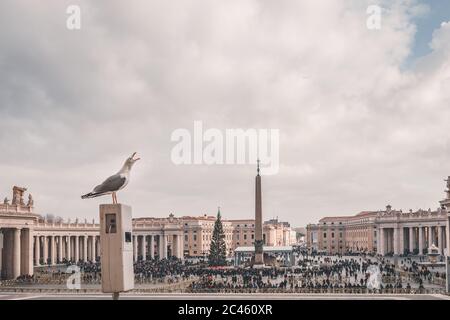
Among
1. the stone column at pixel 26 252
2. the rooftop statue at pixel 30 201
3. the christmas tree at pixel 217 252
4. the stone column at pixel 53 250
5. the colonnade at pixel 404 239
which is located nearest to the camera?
the stone column at pixel 26 252

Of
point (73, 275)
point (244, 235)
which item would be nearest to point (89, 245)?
point (73, 275)

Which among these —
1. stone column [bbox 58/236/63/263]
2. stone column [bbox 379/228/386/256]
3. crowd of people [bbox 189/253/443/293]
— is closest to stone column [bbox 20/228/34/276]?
crowd of people [bbox 189/253/443/293]

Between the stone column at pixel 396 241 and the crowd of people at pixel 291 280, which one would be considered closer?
the crowd of people at pixel 291 280

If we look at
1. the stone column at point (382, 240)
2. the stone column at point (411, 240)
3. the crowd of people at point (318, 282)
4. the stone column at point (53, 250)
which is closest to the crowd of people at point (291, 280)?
the crowd of people at point (318, 282)

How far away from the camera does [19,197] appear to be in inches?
2119

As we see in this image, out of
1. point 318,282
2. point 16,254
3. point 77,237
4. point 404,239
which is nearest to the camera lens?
point 318,282

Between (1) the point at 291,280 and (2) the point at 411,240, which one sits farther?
(2) the point at 411,240

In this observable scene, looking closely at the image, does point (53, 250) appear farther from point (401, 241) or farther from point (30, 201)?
point (401, 241)

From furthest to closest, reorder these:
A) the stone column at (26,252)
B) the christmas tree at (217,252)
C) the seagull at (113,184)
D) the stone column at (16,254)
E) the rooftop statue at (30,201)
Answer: the christmas tree at (217,252) → the rooftop statue at (30,201) → the stone column at (26,252) → the stone column at (16,254) → the seagull at (113,184)

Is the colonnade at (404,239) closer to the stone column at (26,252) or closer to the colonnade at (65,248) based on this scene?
the colonnade at (65,248)

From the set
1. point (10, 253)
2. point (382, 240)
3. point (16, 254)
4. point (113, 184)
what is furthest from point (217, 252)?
point (113, 184)

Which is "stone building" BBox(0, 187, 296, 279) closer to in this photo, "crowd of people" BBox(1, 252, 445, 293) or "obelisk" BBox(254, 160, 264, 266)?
"crowd of people" BBox(1, 252, 445, 293)

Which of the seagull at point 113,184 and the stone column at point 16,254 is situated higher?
the seagull at point 113,184

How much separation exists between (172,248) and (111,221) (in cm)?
8996
